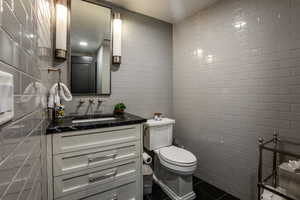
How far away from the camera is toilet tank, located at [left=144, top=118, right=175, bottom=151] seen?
1.80 meters

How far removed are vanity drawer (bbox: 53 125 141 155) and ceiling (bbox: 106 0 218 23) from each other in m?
1.54

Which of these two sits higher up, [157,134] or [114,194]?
[157,134]

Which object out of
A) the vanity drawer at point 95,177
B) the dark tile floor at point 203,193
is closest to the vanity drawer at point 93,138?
the vanity drawer at point 95,177

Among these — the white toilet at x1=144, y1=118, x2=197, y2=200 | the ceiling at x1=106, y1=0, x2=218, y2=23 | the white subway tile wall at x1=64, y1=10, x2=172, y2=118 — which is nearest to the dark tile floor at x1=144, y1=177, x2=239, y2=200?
the white toilet at x1=144, y1=118, x2=197, y2=200

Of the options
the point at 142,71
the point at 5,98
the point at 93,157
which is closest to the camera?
the point at 5,98

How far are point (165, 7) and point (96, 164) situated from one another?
1.99 m

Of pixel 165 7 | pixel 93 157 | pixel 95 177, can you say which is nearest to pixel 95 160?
pixel 93 157

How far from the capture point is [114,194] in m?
1.27

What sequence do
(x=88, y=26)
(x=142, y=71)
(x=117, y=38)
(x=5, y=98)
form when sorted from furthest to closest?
1. (x=142, y=71)
2. (x=117, y=38)
3. (x=88, y=26)
4. (x=5, y=98)

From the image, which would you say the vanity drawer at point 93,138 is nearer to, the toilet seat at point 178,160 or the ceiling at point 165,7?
the toilet seat at point 178,160

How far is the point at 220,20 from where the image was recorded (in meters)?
1.70

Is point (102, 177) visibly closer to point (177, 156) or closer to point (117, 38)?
point (177, 156)

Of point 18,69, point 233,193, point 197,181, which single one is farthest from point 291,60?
point 18,69

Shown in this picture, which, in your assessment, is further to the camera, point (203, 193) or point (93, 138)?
point (203, 193)
